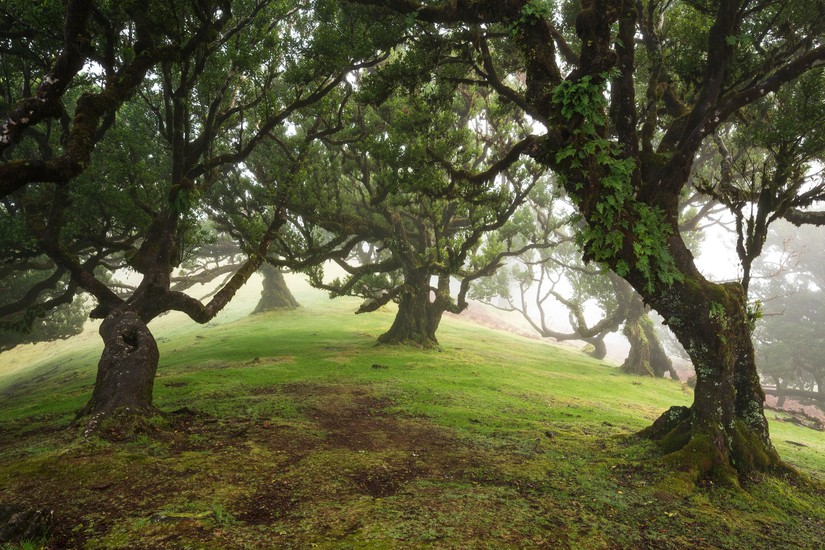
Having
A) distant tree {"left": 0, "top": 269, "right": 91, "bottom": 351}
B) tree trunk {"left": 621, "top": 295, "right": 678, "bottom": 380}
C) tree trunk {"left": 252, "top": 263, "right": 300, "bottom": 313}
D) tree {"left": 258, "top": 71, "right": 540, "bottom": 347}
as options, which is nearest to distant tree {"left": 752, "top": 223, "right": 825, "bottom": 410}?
tree trunk {"left": 621, "top": 295, "right": 678, "bottom": 380}

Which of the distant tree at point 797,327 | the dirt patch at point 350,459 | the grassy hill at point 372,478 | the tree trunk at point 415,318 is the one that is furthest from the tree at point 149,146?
the distant tree at point 797,327

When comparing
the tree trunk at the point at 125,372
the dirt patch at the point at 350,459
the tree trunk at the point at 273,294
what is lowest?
the dirt patch at the point at 350,459

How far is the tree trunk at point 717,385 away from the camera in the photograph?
285 inches

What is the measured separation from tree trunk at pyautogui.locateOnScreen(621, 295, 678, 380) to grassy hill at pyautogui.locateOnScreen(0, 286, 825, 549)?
47.3 feet

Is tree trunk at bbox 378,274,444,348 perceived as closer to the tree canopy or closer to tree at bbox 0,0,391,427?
the tree canopy

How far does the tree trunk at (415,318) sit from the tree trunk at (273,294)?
17.2 metres

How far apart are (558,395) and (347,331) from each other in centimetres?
1619

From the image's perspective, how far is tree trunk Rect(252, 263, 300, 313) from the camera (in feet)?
121

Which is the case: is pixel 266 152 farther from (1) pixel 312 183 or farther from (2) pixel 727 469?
(2) pixel 727 469

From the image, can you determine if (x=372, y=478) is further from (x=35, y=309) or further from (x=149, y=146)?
(x=35, y=309)

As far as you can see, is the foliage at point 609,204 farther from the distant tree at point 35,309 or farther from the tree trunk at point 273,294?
the tree trunk at point 273,294

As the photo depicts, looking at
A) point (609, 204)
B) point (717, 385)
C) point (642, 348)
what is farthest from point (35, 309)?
point (642, 348)

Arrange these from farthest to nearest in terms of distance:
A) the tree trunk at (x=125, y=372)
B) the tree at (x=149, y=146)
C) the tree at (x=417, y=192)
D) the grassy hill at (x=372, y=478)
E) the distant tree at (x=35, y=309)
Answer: the distant tree at (x=35, y=309) → the tree at (x=417, y=192) → the tree at (x=149, y=146) → the tree trunk at (x=125, y=372) → the grassy hill at (x=372, y=478)

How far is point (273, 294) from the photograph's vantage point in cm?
3706
